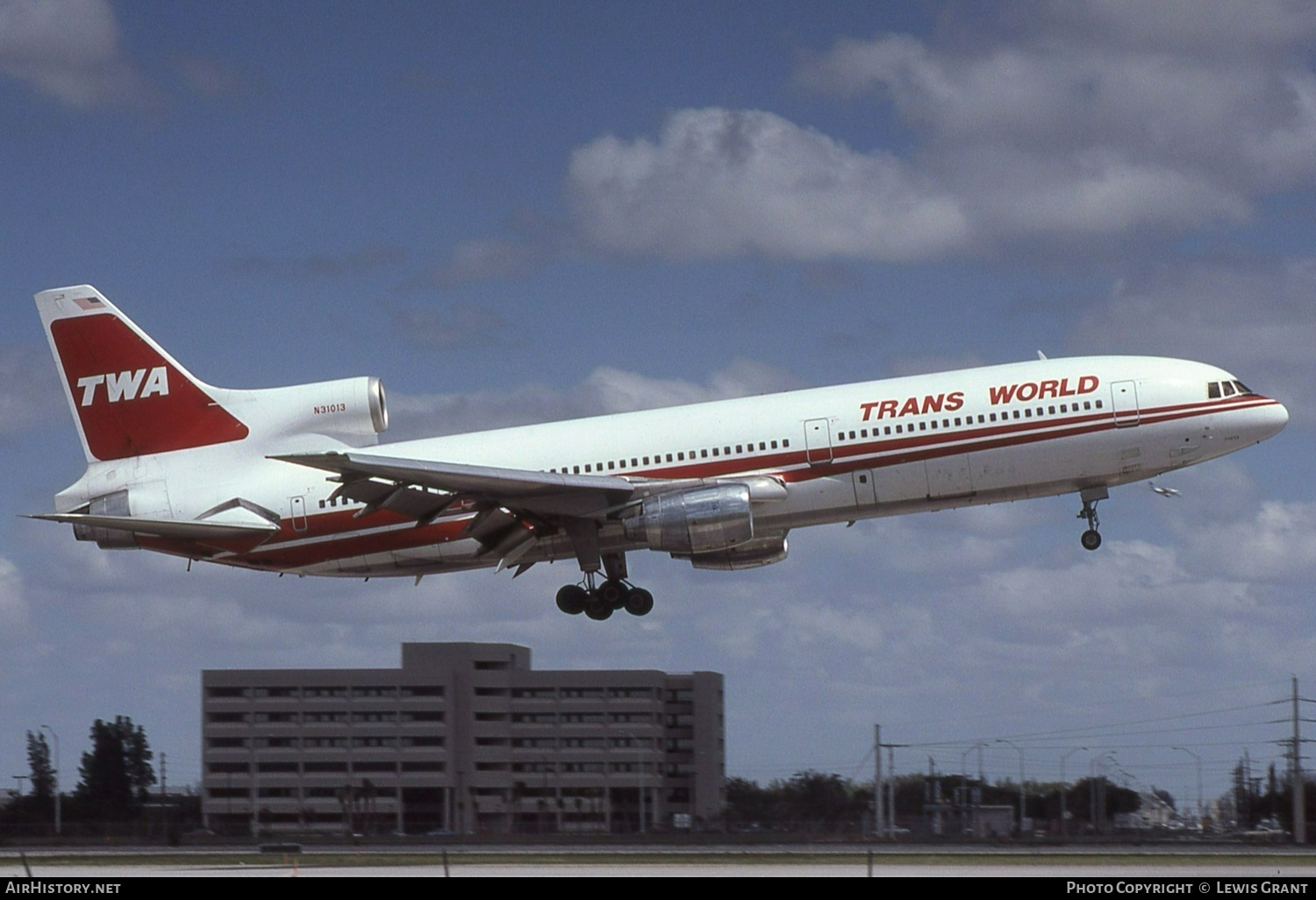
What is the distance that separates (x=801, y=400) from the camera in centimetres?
4831

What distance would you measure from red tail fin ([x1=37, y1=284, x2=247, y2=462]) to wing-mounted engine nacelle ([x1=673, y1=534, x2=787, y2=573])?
15199 mm

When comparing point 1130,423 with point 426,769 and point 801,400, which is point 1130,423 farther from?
point 426,769

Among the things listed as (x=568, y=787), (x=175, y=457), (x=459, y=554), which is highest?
(x=175, y=457)

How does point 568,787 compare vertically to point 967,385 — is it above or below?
below

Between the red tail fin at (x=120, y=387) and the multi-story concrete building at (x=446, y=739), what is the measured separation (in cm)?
6921

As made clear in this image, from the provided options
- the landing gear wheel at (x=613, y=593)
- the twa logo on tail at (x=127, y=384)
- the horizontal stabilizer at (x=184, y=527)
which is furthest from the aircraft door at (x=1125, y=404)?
the twa logo on tail at (x=127, y=384)

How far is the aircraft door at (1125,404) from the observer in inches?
1853

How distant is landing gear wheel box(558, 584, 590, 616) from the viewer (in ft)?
172

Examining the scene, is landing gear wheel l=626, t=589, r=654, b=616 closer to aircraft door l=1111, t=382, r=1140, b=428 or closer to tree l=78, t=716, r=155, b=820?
aircraft door l=1111, t=382, r=1140, b=428

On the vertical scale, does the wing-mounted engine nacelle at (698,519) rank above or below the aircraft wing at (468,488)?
below

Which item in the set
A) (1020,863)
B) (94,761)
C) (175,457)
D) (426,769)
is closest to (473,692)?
(426,769)

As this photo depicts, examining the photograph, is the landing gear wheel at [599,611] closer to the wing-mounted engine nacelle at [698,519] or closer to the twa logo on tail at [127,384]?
the wing-mounted engine nacelle at [698,519]

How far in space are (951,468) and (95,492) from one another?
2653 centimetres

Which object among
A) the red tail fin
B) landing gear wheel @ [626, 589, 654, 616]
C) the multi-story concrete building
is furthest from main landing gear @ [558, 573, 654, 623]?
the multi-story concrete building
